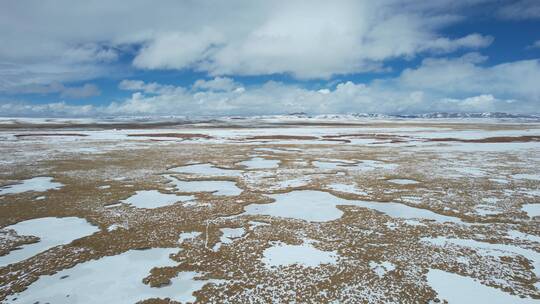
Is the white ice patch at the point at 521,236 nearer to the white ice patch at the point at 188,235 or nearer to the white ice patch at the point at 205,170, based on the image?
the white ice patch at the point at 188,235

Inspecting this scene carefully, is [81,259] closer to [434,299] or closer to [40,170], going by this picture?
[434,299]

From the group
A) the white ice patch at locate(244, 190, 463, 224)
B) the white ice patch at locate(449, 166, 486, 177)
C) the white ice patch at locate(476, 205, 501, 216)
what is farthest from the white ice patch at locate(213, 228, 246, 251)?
the white ice patch at locate(449, 166, 486, 177)

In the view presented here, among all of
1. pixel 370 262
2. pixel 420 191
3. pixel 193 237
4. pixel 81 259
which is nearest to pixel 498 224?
pixel 420 191

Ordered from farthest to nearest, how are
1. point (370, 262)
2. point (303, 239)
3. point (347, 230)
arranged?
point (347, 230), point (303, 239), point (370, 262)

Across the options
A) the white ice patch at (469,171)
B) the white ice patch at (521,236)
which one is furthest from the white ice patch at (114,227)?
the white ice patch at (469,171)

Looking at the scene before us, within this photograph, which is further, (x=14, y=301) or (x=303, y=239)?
(x=303, y=239)

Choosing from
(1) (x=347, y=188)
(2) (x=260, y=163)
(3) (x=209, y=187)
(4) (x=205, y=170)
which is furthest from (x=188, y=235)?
(2) (x=260, y=163)

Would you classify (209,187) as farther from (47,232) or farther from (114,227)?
(47,232)
